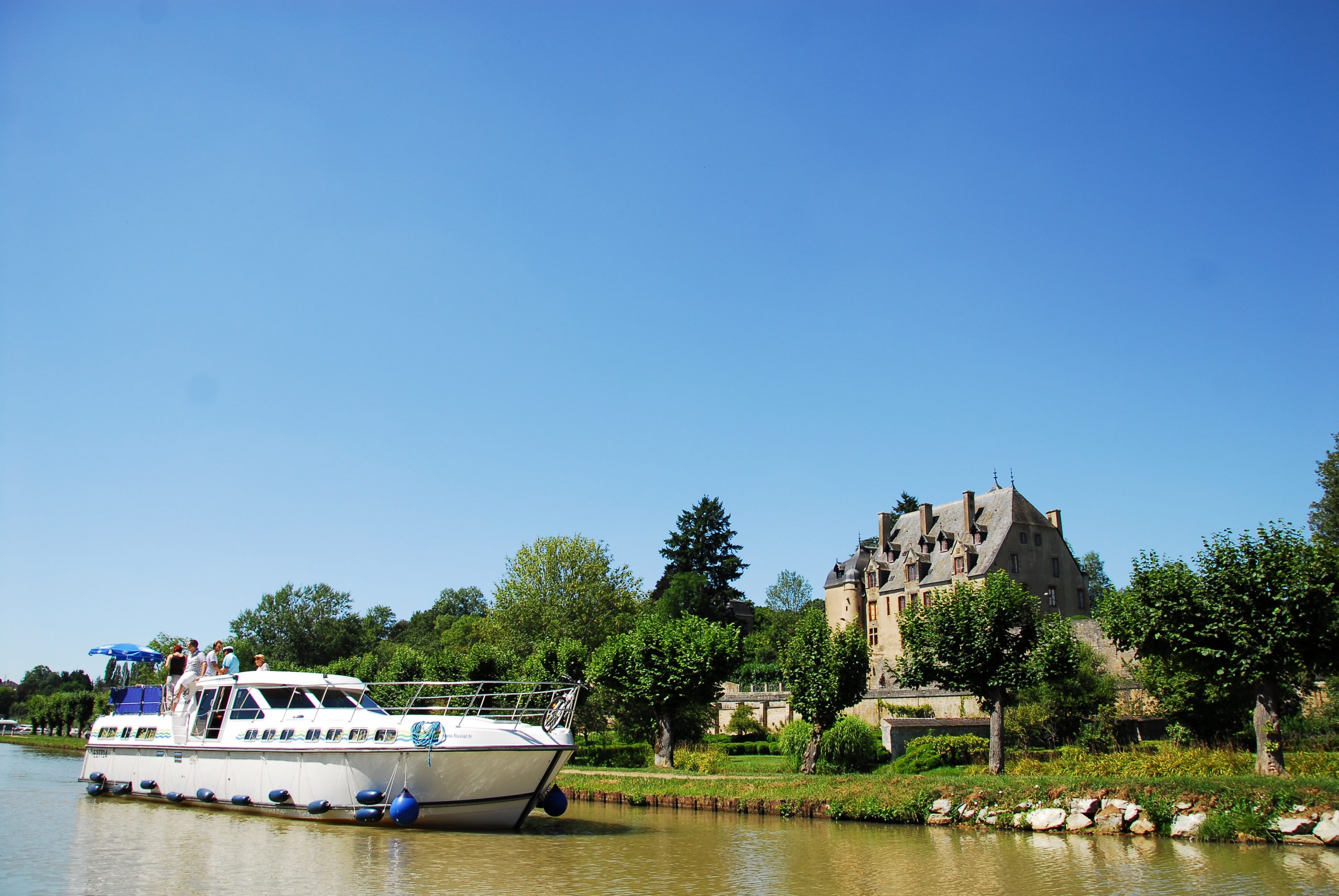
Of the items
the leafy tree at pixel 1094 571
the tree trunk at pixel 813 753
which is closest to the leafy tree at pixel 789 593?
the leafy tree at pixel 1094 571

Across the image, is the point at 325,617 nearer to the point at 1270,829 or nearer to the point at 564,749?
the point at 564,749

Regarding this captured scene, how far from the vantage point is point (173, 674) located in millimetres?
27750

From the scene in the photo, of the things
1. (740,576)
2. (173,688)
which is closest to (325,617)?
(740,576)

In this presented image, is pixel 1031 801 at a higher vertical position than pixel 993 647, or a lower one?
lower

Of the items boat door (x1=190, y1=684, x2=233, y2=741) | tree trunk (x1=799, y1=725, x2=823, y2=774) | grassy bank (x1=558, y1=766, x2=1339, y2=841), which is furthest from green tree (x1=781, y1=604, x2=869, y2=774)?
boat door (x1=190, y1=684, x2=233, y2=741)

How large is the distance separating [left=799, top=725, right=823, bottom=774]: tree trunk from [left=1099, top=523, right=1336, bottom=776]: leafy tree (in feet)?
35.8

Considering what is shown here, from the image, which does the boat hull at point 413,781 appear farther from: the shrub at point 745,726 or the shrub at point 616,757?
the shrub at point 745,726

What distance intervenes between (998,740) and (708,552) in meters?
51.0

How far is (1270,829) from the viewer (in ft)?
60.1

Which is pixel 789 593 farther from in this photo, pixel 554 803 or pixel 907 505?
pixel 554 803

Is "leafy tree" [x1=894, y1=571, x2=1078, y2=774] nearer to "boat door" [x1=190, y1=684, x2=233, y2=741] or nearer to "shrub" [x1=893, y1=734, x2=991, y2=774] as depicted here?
"shrub" [x1=893, y1=734, x2=991, y2=774]

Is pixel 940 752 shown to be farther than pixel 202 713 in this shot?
Yes

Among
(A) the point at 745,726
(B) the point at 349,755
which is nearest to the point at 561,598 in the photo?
(A) the point at 745,726

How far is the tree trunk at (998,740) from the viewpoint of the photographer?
27.5 m
